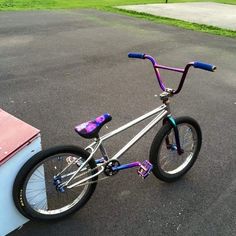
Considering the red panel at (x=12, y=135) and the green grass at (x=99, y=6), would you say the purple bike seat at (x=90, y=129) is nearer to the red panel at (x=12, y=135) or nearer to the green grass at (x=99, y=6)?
the red panel at (x=12, y=135)

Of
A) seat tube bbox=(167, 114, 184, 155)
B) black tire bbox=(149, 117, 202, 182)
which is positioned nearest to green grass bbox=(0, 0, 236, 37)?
black tire bbox=(149, 117, 202, 182)

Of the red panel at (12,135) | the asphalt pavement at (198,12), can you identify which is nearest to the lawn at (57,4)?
the asphalt pavement at (198,12)

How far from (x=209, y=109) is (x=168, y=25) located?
7192 millimetres

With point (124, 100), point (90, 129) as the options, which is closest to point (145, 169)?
point (90, 129)

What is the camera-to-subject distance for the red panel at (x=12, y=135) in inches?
98.7

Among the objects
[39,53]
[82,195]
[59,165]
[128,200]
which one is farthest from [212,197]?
[39,53]

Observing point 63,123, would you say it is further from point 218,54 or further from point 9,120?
point 218,54

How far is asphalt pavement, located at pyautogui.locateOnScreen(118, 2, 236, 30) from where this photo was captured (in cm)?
1272

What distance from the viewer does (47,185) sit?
3.18 metres

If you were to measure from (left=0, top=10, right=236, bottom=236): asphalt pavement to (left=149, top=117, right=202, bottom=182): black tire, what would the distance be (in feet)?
0.46

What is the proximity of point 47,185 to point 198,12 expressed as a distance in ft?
44.2

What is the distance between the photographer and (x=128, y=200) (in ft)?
10.9

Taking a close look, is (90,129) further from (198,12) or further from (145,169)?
(198,12)

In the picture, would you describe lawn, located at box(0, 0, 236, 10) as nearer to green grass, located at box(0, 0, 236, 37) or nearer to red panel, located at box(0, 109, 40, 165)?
green grass, located at box(0, 0, 236, 37)
